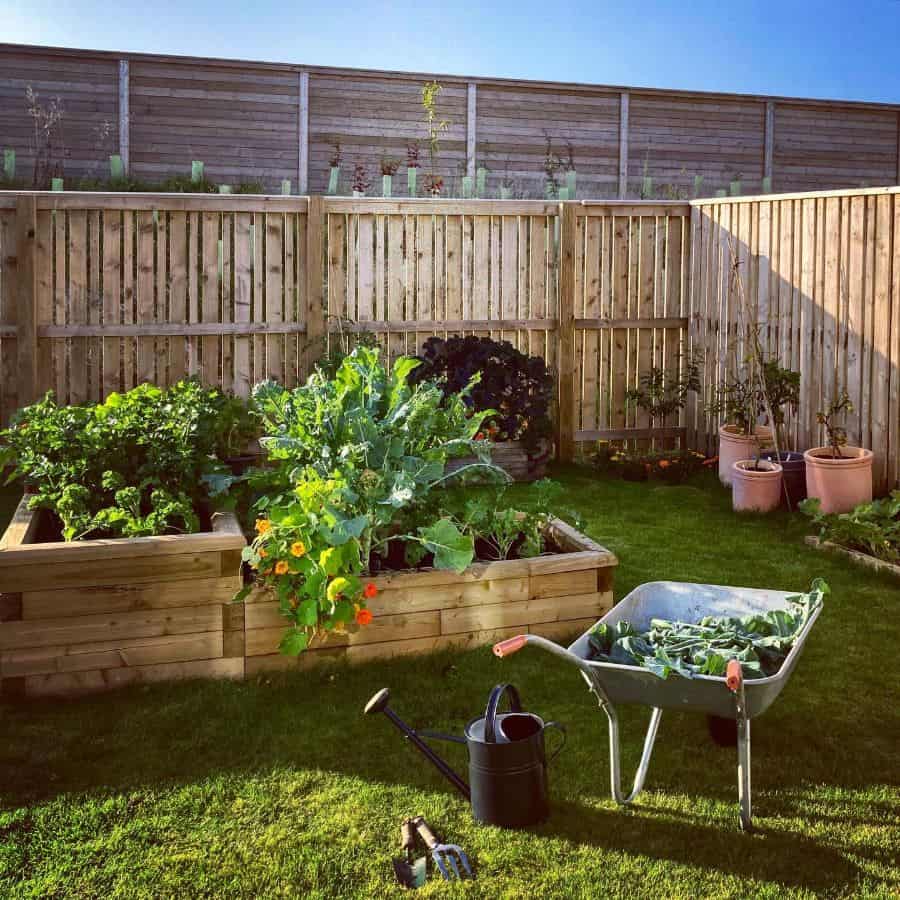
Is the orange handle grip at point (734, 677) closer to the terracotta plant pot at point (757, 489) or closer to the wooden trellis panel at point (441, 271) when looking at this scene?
the terracotta plant pot at point (757, 489)

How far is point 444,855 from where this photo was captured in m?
2.78

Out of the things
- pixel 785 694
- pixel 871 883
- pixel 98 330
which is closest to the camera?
pixel 871 883

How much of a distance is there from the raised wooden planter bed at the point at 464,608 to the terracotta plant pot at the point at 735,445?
2.96 meters

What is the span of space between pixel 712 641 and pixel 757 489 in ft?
11.8

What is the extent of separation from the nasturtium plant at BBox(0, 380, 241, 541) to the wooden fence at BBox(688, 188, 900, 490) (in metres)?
Result: 3.53

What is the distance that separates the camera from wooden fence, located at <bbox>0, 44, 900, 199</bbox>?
13625 millimetres

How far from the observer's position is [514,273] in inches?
331

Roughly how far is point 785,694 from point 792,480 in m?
3.15

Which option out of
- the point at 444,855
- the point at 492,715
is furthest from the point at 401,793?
the point at 492,715

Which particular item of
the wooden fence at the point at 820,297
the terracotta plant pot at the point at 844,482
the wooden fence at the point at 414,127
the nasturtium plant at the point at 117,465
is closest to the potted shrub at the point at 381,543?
the nasturtium plant at the point at 117,465

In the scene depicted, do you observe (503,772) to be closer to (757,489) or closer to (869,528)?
(869,528)

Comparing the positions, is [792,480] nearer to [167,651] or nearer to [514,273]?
[514,273]

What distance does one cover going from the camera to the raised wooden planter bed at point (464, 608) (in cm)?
398

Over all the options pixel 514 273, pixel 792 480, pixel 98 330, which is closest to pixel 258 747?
pixel 792 480
